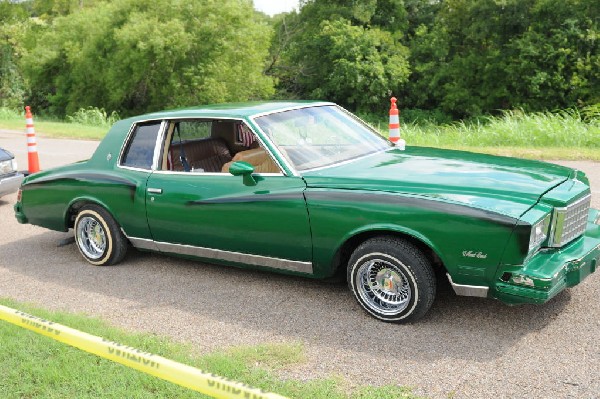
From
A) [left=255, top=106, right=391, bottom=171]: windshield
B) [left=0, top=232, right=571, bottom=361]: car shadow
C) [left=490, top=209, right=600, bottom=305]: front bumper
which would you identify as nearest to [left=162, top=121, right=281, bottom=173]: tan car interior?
[left=255, top=106, right=391, bottom=171]: windshield

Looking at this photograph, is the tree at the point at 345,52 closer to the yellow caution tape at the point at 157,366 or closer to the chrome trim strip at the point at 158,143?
the chrome trim strip at the point at 158,143

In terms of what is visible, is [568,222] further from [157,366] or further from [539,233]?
[157,366]

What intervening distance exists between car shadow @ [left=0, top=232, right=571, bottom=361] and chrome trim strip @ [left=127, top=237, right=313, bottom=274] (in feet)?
0.92

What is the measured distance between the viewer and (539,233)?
437 centimetres

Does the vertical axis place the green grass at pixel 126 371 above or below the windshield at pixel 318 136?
below

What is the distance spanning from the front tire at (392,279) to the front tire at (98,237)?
257 centimetres

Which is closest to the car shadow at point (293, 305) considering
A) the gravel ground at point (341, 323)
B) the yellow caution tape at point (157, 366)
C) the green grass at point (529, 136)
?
the gravel ground at point (341, 323)

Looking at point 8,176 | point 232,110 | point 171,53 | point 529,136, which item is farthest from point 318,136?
point 171,53

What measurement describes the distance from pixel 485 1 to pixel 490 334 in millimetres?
39690

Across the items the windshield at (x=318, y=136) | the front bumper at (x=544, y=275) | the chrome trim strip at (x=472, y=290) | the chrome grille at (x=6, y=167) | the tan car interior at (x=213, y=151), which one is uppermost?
the windshield at (x=318, y=136)

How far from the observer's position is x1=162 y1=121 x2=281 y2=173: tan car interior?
6.05 m

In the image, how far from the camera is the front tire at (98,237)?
6.36m

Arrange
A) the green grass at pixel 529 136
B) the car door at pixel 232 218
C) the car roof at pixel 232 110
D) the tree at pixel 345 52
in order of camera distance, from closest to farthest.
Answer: the car door at pixel 232 218
the car roof at pixel 232 110
the green grass at pixel 529 136
the tree at pixel 345 52

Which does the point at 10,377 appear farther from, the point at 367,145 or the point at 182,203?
the point at 367,145
